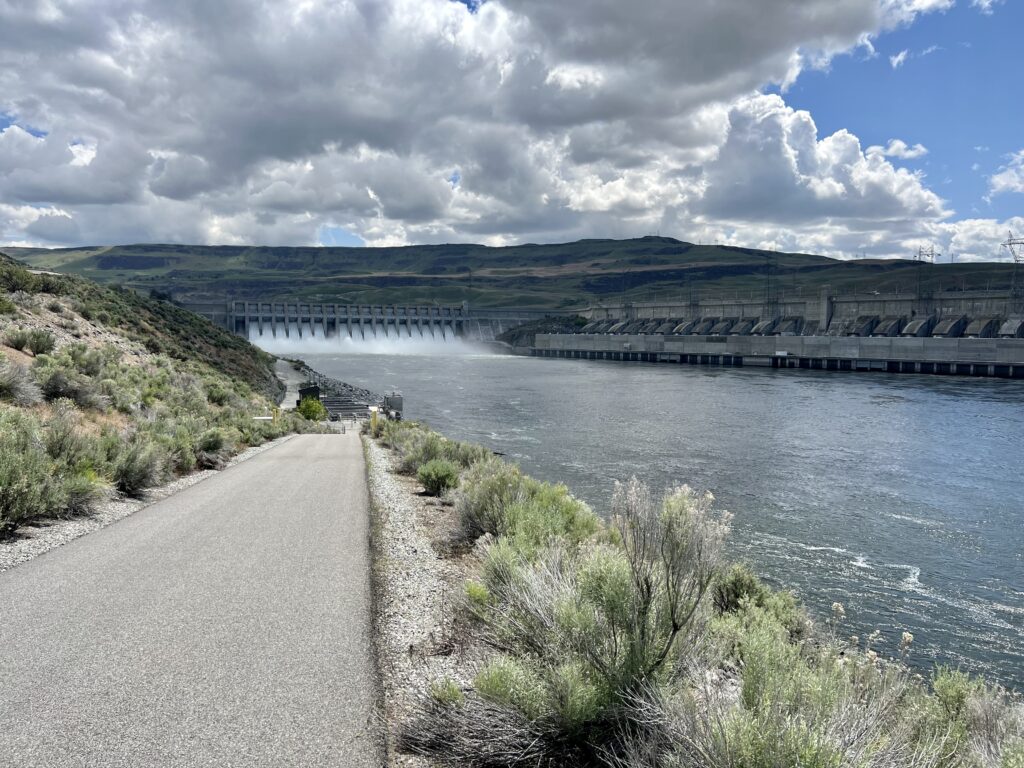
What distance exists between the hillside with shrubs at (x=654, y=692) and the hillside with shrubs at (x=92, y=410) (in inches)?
268

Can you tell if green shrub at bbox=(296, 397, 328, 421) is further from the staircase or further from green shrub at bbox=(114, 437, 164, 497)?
green shrub at bbox=(114, 437, 164, 497)

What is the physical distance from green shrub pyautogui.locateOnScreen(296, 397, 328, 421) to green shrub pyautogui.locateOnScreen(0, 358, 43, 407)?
63.3 ft

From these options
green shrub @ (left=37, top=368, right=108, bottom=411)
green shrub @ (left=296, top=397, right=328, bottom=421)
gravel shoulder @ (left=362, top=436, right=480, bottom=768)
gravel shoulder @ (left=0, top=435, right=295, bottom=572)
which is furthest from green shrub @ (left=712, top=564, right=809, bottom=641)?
green shrub @ (left=296, top=397, right=328, bottom=421)

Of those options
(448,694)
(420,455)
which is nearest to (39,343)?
(420,455)

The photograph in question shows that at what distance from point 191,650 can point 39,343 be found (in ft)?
64.4

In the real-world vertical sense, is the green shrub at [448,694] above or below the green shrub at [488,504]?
above

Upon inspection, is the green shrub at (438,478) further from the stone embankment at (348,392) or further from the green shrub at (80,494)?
the stone embankment at (348,392)

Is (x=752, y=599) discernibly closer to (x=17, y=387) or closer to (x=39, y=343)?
(x=17, y=387)

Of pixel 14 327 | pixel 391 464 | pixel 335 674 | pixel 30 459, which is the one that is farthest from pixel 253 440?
Answer: pixel 335 674

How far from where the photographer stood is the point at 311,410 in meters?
36.2

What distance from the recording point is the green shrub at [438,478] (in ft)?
45.0

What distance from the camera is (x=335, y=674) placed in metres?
5.02

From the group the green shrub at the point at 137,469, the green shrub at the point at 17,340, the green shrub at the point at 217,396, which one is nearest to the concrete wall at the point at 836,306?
the green shrub at the point at 217,396

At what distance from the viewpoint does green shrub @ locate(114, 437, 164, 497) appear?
12094 millimetres
